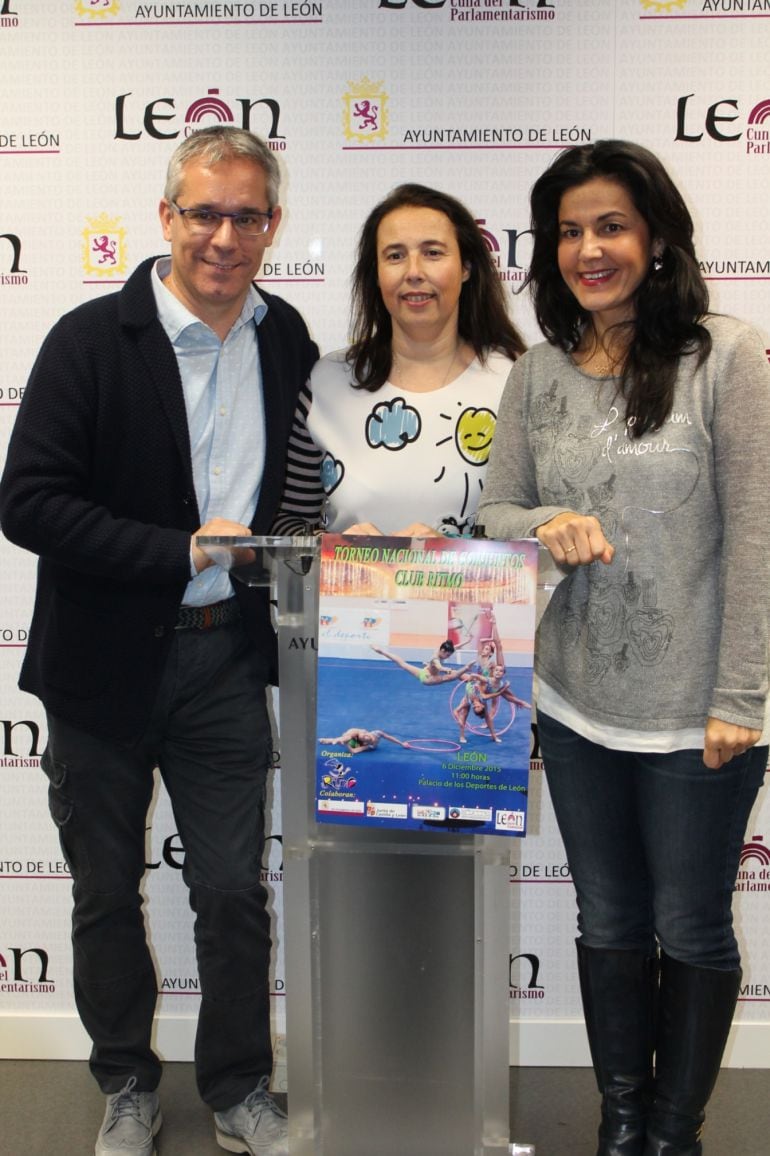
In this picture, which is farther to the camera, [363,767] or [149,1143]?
[149,1143]

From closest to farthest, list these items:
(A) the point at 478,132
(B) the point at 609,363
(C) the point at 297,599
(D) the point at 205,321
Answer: (C) the point at 297,599 → (B) the point at 609,363 → (D) the point at 205,321 → (A) the point at 478,132

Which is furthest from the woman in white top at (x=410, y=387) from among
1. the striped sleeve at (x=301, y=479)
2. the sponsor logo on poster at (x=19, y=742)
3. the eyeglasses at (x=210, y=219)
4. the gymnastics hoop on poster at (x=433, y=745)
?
the sponsor logo on poster at (x=19, y=742)

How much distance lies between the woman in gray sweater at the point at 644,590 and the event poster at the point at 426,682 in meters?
0.15

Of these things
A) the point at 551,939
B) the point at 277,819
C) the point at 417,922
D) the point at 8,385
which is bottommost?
the point at 551,939

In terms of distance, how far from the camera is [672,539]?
1.53 m

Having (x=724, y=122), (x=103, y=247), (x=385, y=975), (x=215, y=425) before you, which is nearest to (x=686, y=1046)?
(x=385, y=975)

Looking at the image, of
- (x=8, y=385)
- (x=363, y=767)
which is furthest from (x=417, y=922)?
(x=8, y=385)

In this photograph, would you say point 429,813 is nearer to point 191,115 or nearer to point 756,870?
point 756,870

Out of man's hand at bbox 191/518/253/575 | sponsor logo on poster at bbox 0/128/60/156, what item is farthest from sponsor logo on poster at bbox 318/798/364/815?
sponsor logo on poster at bbox 0/128/60/156

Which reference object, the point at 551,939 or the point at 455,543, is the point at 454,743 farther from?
the point at 551,939

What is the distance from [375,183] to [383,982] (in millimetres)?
1659

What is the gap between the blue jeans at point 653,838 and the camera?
157 centimetres

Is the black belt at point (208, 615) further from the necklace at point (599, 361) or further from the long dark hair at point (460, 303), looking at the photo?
the necklace at point (599, 361)

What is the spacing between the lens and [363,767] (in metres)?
1.42
